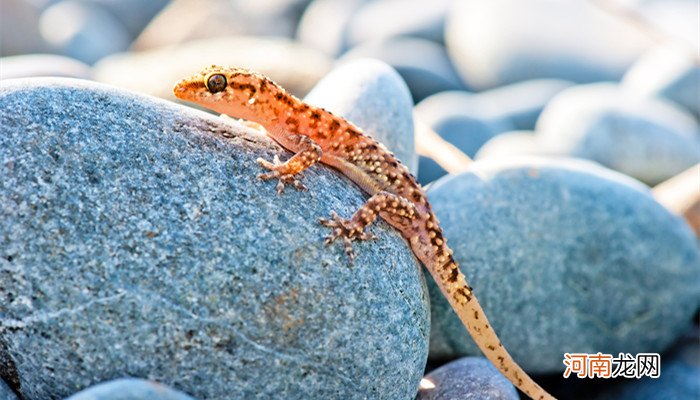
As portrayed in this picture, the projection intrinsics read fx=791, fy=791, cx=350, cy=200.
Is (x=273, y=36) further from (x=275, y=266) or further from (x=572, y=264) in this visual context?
(x=275, y=266)

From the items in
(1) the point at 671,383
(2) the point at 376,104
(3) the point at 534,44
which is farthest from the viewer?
(3) the point at 534,44

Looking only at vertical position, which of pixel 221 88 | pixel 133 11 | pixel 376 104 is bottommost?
pixel 376 104

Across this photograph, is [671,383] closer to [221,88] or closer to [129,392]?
[221,88]

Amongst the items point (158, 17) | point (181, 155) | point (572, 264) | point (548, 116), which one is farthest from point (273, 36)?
point (181, 155)

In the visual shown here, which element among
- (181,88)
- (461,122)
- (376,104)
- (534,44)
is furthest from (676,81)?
(181,88)

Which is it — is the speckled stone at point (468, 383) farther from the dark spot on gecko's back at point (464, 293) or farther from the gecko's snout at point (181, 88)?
the gecko's snout at point (181, 88)

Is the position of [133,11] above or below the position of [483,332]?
above

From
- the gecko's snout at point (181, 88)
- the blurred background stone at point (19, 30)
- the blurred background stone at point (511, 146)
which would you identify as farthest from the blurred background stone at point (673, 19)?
the blurred background stone at point (19, 30)

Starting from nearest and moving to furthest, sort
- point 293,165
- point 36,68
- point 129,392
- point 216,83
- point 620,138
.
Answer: point 129,392
point 293,165
point 216,83
point 36,68
point 620,138
